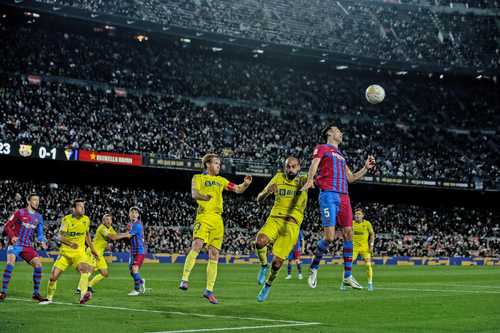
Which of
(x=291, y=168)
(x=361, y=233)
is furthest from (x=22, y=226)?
(x=361, y=233)

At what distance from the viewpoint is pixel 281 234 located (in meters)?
13.9

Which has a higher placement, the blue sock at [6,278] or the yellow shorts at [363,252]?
the yellow shorts at [363,252]

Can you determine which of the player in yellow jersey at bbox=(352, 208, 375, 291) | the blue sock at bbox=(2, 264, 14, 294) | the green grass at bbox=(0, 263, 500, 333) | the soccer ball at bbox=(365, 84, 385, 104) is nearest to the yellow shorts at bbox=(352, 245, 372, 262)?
the player in yellow jersey at bbox=(352, 208, 375, 291)

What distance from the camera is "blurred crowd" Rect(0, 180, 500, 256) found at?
44.9m

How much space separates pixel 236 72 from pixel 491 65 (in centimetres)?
2206

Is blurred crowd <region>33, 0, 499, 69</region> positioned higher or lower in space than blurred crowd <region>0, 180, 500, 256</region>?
higher

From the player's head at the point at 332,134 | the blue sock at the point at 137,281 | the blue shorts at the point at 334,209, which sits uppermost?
the player's head at the point at 332,134

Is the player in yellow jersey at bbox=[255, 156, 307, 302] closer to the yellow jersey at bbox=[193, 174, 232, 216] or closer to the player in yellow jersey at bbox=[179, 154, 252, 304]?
the player in yellow jersey at bbox=[179, 154, 252, 304]

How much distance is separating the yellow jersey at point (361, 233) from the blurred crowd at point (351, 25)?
111ft

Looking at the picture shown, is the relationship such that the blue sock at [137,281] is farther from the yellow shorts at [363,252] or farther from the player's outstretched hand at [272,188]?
the yellow shorts at [363,252]

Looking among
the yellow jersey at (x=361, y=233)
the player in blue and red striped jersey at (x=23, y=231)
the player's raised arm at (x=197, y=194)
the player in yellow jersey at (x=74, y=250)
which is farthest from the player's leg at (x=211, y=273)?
the yellow jersey at (x=361, y=233)

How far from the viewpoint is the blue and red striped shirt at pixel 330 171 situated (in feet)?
48.0

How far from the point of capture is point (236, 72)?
2456 inches

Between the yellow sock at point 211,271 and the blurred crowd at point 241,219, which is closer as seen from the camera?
the yellow sock at point 211,271
